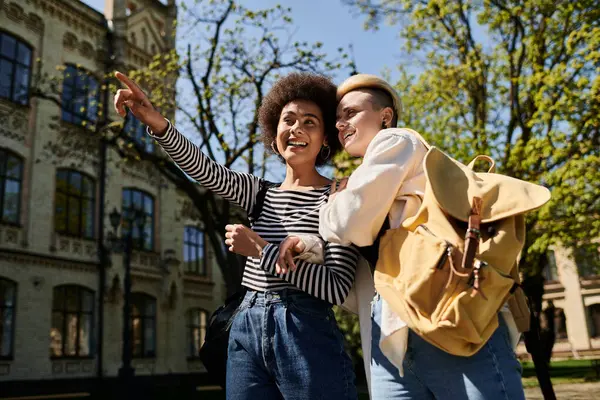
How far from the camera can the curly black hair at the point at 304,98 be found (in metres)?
2.92

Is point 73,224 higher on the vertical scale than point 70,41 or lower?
lower

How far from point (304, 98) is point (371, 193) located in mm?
1048

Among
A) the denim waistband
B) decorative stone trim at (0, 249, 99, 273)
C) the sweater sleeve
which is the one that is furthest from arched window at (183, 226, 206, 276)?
the sweater sleeve

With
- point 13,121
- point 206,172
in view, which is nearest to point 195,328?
point 13,121

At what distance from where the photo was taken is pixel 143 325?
21.9m

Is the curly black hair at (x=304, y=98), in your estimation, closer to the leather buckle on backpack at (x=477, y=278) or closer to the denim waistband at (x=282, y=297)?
the denim waistband at (x=282, y=297)

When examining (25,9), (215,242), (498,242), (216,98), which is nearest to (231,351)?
(498,242)

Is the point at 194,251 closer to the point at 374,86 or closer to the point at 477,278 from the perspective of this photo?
the point at 374,86

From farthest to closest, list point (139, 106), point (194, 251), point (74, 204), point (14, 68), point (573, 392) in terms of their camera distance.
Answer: point (194, 251)
point (74, 204)
point (14, 68)
point (573, 392)
point (139, 106)

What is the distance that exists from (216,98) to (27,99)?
7.85 m

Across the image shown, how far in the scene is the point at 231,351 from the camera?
2549 millimetres

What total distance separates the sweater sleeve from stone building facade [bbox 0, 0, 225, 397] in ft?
44.8

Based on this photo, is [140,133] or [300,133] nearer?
[300,133]

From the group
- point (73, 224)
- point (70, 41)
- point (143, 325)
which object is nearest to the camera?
point (73, 224)
